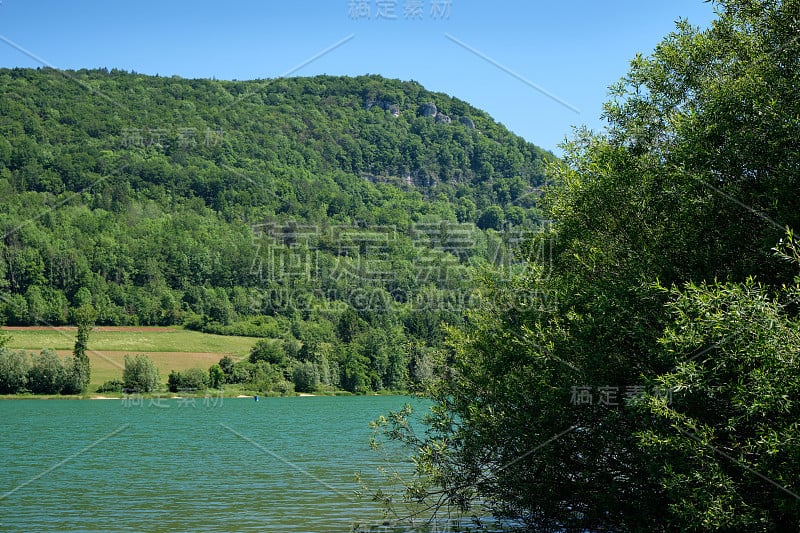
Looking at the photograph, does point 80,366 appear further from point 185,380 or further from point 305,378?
point 305,378

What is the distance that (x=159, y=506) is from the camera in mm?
30875

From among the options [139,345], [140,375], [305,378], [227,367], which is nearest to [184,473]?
[140,375]

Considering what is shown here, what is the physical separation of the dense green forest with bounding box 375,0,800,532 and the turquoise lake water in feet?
24.4

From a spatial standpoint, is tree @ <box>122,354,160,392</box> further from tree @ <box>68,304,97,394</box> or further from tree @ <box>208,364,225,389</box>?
tree @ <box>208,364,225,389</box>

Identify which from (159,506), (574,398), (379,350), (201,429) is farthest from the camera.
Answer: (379,350)

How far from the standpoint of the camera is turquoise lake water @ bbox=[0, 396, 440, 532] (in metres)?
27.8

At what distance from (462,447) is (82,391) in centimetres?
10734

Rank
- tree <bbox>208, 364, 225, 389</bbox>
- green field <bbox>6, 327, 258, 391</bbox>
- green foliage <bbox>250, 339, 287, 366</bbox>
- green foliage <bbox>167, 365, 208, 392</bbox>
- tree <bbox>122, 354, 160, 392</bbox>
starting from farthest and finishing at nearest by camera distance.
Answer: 1. green foliage <bbox>250, 339, 287, 366</bbox>
2. tree <bbox>208, 364, 225, 389</bbox>
3. green field <bbox>6, 327, 258, 391</bbox>
4. green foliage <bbox>167, 365, 208, 392</bbox>
5. tree <bbox>122, 354, 160, 392</bbox>

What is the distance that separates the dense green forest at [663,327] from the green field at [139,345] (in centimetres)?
10867

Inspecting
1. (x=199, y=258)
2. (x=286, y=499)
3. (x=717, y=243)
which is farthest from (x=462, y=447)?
(x=199, y=258)

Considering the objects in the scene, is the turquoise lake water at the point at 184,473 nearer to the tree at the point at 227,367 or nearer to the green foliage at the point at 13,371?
the green foliage at the point at 13,371

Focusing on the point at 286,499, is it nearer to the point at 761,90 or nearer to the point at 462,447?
the point at 462,447

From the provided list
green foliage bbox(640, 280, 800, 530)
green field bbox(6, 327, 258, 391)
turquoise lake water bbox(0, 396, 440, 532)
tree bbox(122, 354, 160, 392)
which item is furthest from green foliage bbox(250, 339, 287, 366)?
green foliage bbox(640, 280, 800, 530)

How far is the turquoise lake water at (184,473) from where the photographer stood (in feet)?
91.2
